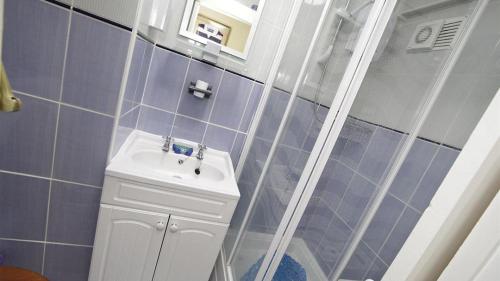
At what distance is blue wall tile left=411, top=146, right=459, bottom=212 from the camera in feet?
2.78

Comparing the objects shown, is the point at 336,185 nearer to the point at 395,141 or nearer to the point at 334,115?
the point at 395,141

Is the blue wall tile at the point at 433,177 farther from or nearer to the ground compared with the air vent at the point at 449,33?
nearer to the ground

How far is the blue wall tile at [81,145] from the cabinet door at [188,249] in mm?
412

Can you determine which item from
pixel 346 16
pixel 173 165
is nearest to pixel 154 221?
pixel 173 165

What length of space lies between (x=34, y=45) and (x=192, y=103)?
72cm

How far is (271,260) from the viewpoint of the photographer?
0.93 m

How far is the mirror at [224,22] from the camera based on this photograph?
3.98 feet

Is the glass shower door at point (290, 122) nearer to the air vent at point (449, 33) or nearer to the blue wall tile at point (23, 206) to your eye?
the air vent at point (449, 33)

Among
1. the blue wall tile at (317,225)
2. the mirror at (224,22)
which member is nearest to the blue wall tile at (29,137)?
the mirror at (224,22)

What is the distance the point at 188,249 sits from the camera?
3.74 feet

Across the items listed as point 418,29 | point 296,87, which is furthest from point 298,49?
point 418,29

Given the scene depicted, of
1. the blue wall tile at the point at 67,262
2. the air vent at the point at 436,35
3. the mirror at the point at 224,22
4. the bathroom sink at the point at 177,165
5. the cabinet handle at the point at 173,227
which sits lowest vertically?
the blue wall tile at the point at 67,262

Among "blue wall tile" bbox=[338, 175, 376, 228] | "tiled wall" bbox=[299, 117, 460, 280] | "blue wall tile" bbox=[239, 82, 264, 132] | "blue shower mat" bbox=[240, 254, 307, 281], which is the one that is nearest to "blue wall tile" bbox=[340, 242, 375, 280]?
"tiled wall" bbox=[299, 117, 460, 280]

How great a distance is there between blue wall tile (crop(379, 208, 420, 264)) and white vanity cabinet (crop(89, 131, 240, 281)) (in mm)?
727
